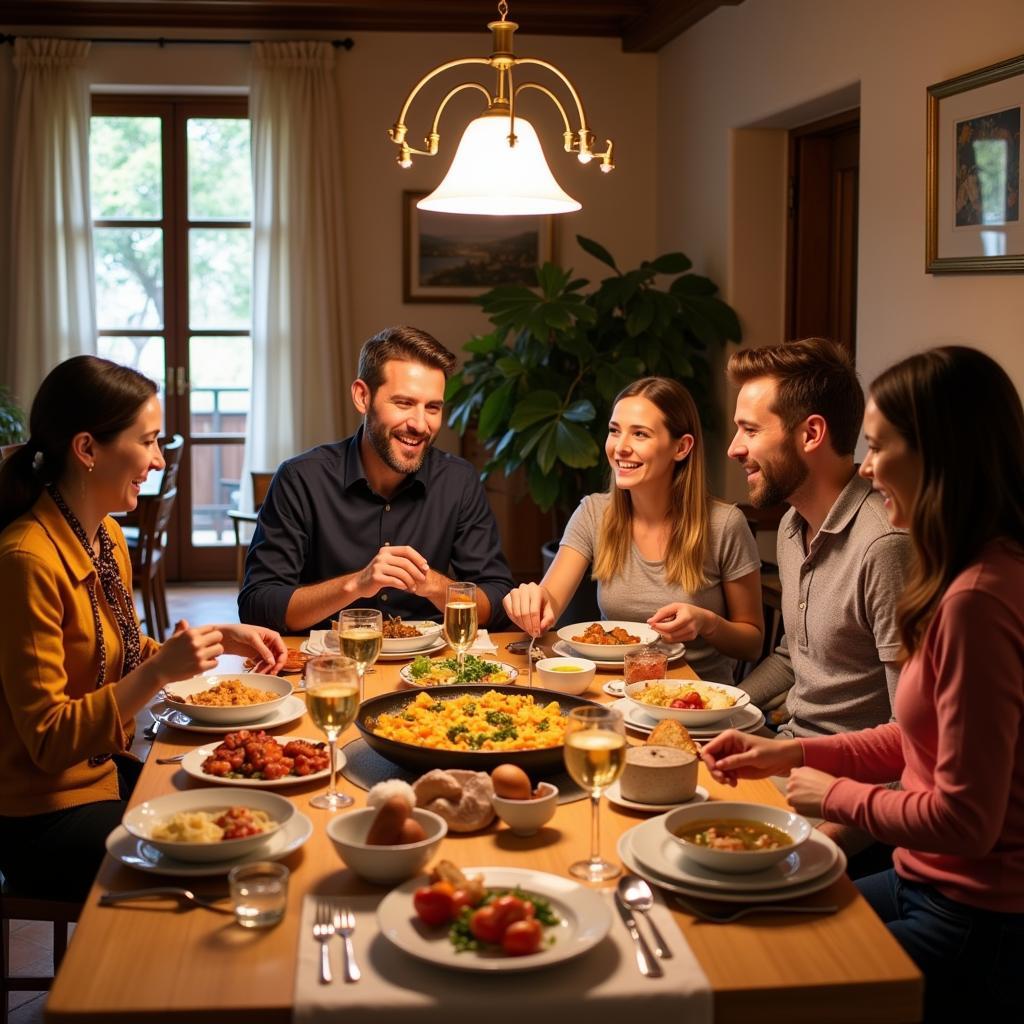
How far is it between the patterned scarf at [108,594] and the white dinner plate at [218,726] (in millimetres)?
189

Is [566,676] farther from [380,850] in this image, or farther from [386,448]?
[386,448]

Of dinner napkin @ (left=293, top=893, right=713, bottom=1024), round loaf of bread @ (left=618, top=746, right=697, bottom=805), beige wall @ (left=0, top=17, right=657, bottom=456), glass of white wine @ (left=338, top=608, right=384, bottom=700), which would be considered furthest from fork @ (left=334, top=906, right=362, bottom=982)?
beige wall @ (left=0, top=17, right=657, bottom=456)

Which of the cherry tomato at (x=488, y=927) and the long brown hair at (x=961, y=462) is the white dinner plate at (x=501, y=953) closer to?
the cherry tomato at (x=488, y=927)

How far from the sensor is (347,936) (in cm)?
132

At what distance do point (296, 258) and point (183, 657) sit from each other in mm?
5244

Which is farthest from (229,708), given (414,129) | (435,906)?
(414,129)

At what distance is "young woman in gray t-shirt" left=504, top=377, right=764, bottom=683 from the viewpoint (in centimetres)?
289

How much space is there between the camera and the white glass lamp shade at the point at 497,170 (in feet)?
7.61

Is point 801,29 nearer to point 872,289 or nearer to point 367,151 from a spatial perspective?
point 872,289

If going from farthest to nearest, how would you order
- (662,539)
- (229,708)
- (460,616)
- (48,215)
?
(48,215) < (662,539) < (460,616) < (229,708)

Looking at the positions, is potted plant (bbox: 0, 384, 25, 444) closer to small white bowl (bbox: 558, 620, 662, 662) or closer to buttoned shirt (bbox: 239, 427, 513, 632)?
buttoned shirt (bbox: 239, 427, 513, 632)

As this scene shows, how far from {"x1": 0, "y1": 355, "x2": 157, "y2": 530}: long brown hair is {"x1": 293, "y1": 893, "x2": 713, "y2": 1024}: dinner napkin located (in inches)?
47.5

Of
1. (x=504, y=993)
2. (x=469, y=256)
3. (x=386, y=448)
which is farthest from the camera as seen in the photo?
(x=469, y=256)

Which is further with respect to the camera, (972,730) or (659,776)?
(659,776)
